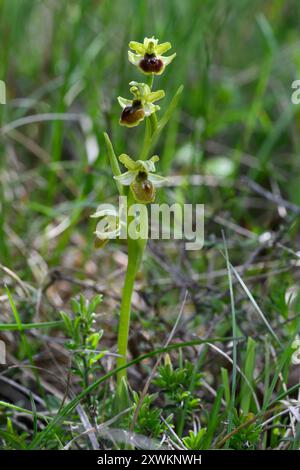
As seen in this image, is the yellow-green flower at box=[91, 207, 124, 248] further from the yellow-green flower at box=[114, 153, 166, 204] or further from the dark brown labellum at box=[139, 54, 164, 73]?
the dark brown labellum at box=[139, 54, 164, 73]

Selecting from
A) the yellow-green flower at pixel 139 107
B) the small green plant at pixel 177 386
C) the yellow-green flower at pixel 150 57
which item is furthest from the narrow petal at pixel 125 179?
the small green plant at pixel 177 386

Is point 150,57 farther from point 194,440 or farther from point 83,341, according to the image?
point 194,440

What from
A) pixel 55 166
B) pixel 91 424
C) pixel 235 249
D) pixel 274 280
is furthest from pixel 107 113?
pixel 91 424

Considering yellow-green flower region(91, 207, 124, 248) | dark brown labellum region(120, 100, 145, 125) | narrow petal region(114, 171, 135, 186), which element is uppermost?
dark brown labellum region(120, 100, 145, 125)

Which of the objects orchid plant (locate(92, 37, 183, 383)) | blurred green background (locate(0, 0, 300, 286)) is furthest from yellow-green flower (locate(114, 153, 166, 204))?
blurred green background (locate(0, 0, 300, 286))

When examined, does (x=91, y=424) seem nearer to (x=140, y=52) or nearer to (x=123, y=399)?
(x=123, y=399)

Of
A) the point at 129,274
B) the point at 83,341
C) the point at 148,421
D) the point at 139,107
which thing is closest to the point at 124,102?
the point at 139,107
